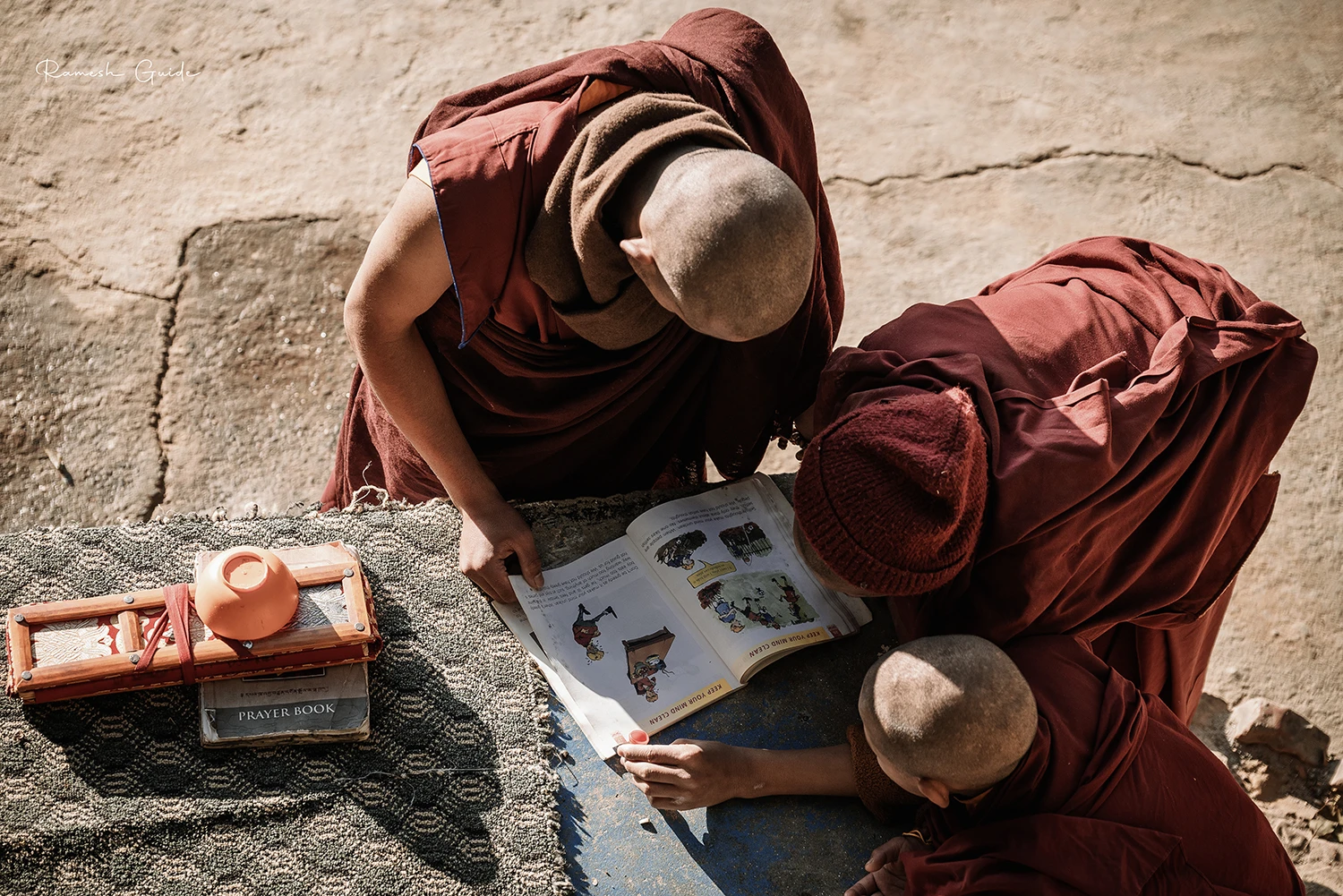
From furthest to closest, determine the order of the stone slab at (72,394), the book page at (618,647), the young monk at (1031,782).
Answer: the stone slab at (72,394) < the book page at (618,647) < the young monk at (1031,782)

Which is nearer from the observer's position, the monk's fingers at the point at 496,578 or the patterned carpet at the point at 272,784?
the patterned carpet at the point at 272,784

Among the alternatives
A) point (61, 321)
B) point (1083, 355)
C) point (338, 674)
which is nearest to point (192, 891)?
point (338, 674)

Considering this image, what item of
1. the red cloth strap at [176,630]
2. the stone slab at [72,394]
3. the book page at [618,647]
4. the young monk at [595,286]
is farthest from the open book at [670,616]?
the stone slab at [72,394]

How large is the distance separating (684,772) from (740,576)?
421 millimetres

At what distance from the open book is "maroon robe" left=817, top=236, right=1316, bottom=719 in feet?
0.77

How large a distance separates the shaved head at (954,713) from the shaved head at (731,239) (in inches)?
21.9

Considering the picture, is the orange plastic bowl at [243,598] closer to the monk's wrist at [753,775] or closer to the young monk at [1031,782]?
the young monk at [1031,782]

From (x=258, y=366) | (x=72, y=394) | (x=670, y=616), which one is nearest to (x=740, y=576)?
(x=670, y=616)

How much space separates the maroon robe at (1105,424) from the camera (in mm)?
1548

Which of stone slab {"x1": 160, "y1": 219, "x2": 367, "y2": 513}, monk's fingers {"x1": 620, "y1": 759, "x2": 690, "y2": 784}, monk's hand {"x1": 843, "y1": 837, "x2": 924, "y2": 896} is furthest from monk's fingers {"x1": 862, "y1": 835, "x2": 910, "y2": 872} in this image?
stone slab {"x1": 160, "y1": 219, "x2": 367, "y2": 513}

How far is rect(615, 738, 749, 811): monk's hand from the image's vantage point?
5.62 feet

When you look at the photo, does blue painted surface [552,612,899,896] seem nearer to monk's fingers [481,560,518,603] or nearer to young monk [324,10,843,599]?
monk's fingers [481,560,518,603]

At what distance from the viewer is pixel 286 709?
5.49ft

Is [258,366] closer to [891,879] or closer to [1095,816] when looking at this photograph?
[891,879]
